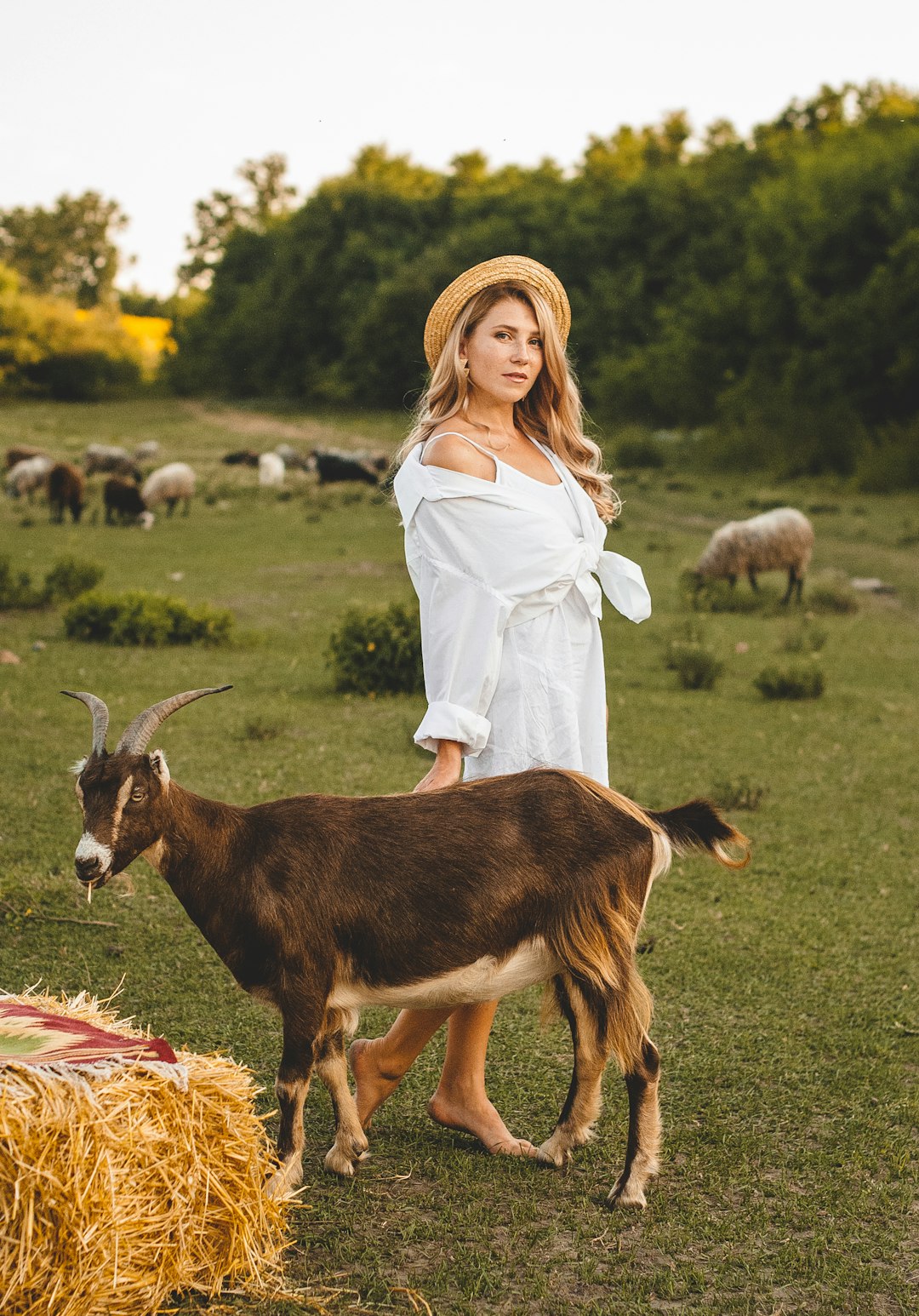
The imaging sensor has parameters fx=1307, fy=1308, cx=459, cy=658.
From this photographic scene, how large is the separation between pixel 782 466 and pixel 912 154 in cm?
780

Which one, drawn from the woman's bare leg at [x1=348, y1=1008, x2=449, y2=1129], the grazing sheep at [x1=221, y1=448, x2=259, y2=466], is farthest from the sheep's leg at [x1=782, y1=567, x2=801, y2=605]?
the grazing sheep at [x1=221, y1=448, x2=259, y2=466]

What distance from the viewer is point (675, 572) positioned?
59.1ft

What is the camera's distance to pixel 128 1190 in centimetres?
273

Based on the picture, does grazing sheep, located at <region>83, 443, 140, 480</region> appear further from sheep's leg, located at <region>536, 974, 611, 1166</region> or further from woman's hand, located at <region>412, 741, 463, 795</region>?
sheep's leg, located at <region>536, 974, 611, 1166</region>

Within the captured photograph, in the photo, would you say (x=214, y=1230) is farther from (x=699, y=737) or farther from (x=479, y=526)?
(x=699, y=737)

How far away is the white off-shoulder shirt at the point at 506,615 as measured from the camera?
11.6 ft

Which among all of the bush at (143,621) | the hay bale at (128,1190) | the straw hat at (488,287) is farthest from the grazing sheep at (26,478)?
the hay bale at (128,1190)

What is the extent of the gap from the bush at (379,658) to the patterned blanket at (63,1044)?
24.4ft

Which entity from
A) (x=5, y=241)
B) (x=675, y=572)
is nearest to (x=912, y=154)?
(x=675, y=572)

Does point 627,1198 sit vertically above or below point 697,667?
above

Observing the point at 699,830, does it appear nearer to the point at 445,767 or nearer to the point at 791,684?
the point at 445,767

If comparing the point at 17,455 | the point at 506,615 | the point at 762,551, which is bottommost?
the point at 17,455

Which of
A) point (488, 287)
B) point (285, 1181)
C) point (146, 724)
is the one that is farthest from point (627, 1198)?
point (488, 287)

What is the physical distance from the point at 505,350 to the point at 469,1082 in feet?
6.98
